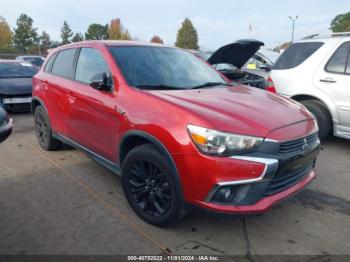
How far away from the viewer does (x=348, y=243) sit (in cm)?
309

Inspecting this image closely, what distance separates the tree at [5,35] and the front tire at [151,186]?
54250 millimetres

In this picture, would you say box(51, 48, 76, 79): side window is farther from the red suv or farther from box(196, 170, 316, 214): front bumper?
box(196, 170, 316, 214): front bumper

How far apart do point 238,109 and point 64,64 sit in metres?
2.94

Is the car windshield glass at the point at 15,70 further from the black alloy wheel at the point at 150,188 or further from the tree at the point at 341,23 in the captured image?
the tree at the point at 341,23

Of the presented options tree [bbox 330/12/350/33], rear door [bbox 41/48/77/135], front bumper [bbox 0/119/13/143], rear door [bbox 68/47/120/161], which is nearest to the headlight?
rear door [bbox 68/47/120/161]

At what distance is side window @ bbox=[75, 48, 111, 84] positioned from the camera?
13.3ft

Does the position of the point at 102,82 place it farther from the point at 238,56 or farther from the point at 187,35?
the point at 187,35

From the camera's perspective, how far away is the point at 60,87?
476 centimetres

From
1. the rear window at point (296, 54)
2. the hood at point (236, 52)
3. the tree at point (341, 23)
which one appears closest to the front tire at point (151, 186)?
the rear window at point (296, 54)

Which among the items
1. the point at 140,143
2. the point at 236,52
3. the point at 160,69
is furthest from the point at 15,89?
the point at 140,143

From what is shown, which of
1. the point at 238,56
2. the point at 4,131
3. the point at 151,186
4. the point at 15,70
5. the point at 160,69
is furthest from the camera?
the point at 15,70

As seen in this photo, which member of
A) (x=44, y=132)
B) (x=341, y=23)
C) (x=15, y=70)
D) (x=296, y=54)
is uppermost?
(x=341, y=23)

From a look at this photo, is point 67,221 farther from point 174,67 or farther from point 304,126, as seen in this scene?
point 304,126

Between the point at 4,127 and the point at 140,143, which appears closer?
the point at 4,127
